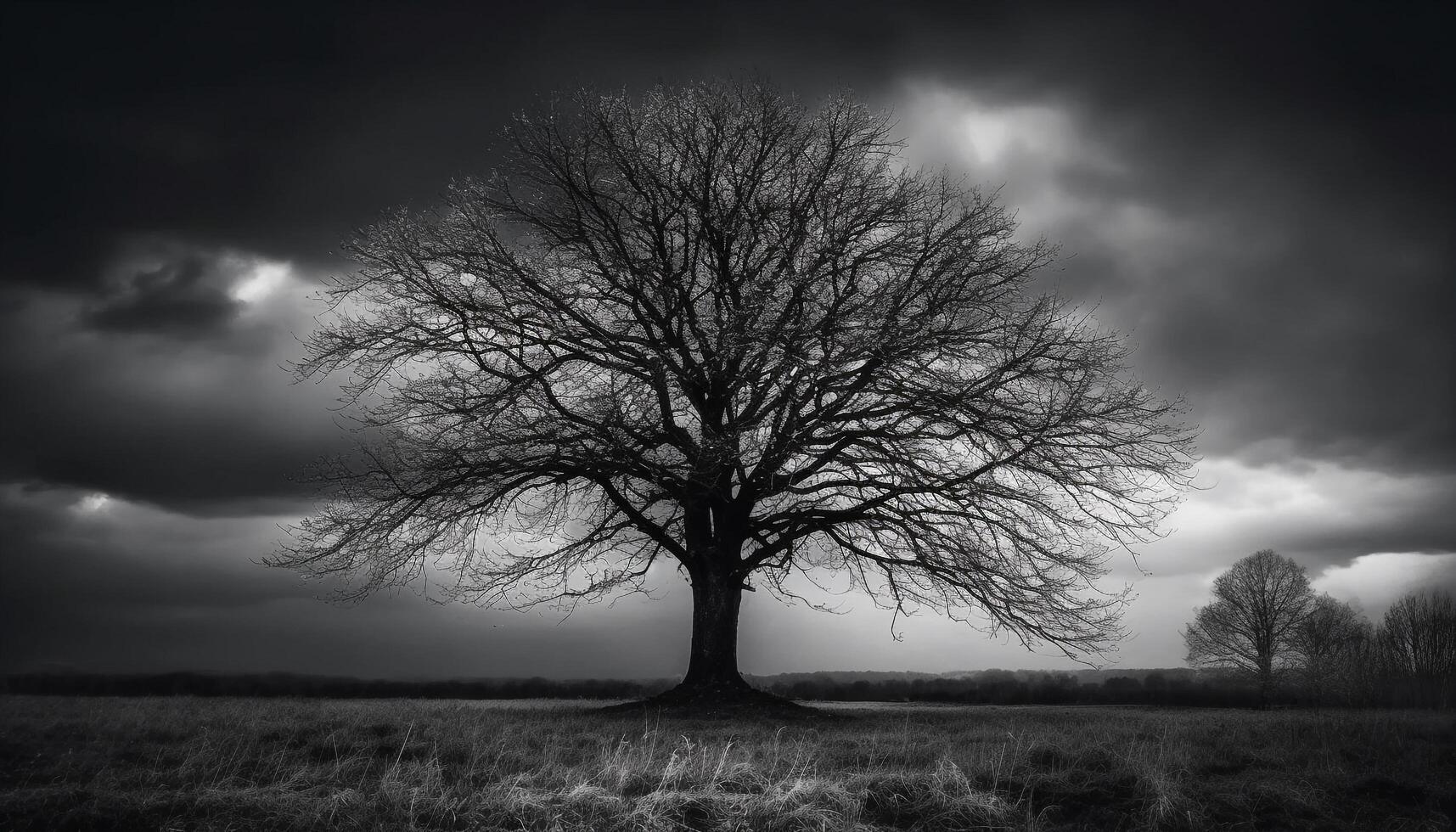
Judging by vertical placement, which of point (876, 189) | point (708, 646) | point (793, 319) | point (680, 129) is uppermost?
point (680, 129)

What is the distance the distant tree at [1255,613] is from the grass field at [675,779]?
89.4 feet

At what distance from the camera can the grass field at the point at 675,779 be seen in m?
5.21

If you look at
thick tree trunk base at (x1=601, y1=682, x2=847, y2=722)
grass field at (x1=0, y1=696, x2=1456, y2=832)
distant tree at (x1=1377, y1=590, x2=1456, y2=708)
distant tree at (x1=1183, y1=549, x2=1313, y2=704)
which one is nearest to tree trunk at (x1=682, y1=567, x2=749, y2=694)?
thick tree trunk base at (x1=601, y1=682, x2=847, y2=722)

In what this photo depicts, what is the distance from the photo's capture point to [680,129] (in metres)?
14.4

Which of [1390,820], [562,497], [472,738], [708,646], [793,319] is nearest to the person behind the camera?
[1390,820]

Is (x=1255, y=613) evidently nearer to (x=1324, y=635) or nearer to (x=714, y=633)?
Answer: (x=1324, y=635)

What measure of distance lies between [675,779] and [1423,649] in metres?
23.3

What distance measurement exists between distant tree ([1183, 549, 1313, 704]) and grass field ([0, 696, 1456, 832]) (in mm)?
27250

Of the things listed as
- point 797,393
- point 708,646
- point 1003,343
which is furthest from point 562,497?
point 1003,343

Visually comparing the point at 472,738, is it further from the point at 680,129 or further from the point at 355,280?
the point at 680,129

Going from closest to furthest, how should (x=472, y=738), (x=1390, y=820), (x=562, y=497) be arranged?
1. (x=1390, y=820)
2. (x=472, y=738)
3. (x=562, y=497)

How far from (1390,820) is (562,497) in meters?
12.0

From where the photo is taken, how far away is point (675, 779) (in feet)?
19.2

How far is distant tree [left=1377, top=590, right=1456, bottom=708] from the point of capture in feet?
37.6
